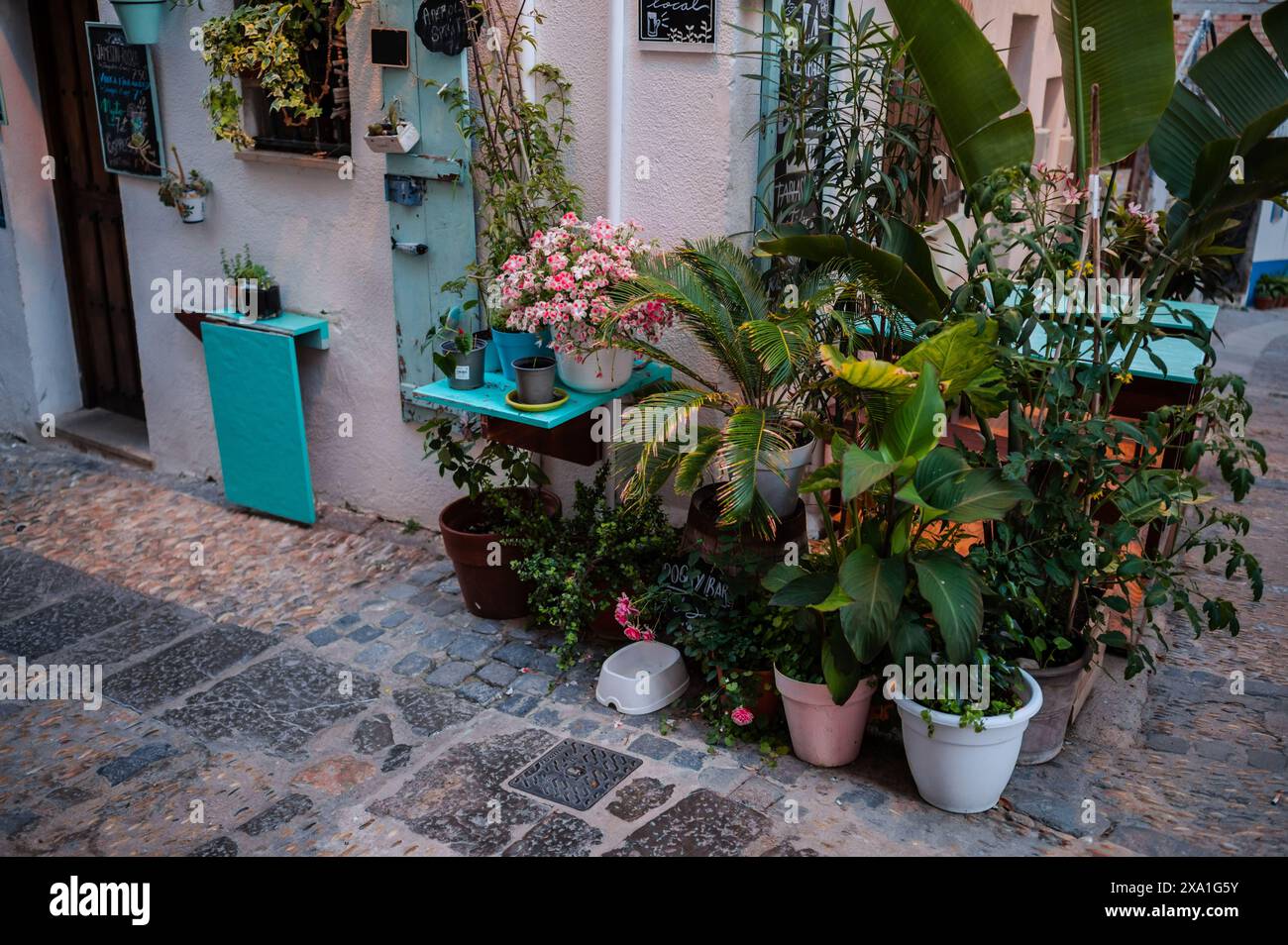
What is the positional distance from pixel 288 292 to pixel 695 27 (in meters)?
2.94

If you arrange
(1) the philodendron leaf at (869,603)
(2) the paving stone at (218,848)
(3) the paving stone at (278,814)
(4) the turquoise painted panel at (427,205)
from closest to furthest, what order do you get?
(1) the philodendron leaf at (869,603) → (2) the paving stone at (218,848) → (3) the paving stone at (278,814) → (4) the turquoise painted panel at (427,205)

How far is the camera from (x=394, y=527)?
6.36 meters

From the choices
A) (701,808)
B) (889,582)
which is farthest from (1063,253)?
(701,808)

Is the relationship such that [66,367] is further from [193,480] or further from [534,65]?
[534,65]

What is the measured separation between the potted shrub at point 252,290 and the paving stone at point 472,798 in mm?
3056

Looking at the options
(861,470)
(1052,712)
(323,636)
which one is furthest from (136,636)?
(1052,712)

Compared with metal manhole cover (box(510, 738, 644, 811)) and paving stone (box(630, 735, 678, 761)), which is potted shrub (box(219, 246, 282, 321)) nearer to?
metal manhole cover (box(510, 738, 644, 811))

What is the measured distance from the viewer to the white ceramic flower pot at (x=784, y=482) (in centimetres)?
445

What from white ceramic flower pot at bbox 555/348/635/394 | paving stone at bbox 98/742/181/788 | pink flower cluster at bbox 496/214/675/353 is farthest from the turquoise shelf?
paving stone at bbox 98/742/181/788

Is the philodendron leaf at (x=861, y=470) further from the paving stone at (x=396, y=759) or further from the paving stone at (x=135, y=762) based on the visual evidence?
the paving stone at (x=135, y=762)

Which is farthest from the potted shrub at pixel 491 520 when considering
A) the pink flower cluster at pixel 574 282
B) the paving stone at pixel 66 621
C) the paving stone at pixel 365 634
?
the paving stone at pixel 66 621

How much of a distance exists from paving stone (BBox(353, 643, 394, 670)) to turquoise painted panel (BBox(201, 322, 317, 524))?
1.43 metres

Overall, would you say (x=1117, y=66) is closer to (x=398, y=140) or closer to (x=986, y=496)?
(x=986, y=496)

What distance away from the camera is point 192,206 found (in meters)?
6.43
